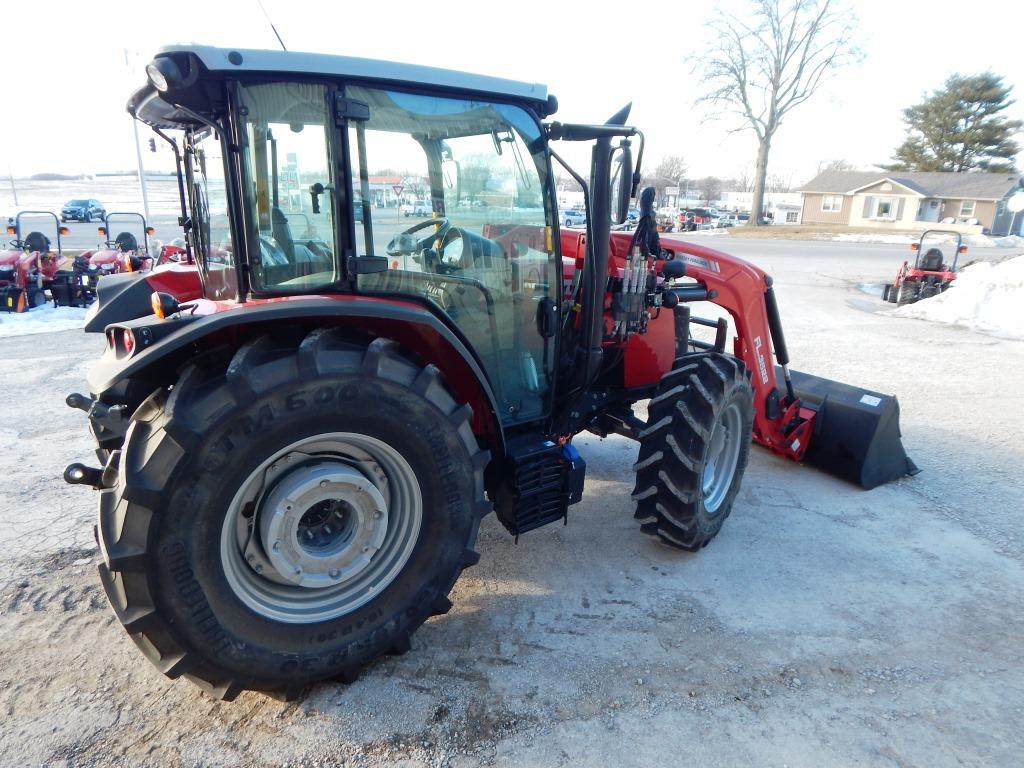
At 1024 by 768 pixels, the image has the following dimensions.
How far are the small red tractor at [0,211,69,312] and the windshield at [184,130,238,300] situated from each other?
8.63 metres

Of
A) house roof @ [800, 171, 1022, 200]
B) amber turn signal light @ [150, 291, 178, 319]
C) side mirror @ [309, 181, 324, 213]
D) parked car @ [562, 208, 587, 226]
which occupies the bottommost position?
amber turn signal light @ [150, 291, 178, 319]

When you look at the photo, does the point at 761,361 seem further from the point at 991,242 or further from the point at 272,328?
the point at 991,242

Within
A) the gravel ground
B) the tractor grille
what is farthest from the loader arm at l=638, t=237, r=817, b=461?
the tractor grille

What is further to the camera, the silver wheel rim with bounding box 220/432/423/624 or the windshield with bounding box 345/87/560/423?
the windshield with bounding box 345/87/560/423

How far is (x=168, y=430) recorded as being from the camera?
212cm

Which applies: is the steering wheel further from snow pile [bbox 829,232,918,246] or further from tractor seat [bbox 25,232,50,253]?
snow pile [bbox 829,232,918,246]

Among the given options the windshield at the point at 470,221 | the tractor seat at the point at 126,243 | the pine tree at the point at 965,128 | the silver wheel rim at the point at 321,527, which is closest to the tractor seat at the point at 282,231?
the windshield at the point at 470,221

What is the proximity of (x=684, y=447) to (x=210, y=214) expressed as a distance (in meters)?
2.57

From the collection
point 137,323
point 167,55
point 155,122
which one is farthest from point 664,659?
point 155,122

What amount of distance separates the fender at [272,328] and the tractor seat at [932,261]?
13262mm

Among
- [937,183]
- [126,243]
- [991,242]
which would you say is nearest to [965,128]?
[937,183]

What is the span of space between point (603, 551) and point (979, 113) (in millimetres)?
59918

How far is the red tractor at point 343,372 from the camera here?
2225 mm

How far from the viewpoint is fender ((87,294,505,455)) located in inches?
89.3
